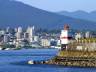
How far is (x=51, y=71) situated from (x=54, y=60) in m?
7.96

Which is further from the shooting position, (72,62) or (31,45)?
(31,45)

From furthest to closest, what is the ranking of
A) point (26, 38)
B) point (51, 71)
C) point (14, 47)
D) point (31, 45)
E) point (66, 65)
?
point (26, 38) < point (31, 45) < point (14, 47) < point (66, 65) < point (51, 71)

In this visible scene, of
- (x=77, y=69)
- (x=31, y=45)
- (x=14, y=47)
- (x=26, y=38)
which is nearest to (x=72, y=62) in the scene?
(x=77, y=69)

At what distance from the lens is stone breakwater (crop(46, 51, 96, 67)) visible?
48688 mm

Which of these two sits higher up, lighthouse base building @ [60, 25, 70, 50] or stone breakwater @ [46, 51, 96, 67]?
lighthouse base building @ [60, 25, 70, 50]

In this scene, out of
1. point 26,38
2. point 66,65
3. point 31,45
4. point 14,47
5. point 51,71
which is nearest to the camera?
point 51,71

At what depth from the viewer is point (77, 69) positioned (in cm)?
4503

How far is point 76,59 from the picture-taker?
5003 cm

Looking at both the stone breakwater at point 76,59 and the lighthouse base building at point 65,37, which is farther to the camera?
the lighthouse base building at point 65,37

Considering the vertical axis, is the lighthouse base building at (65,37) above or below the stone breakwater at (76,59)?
above

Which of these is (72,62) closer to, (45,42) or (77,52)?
(77,52)

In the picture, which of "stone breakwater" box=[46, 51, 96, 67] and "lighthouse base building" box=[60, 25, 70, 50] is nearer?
"stone breakwater" box=[46, 51, 96, 67]

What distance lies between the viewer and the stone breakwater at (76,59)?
160 feet

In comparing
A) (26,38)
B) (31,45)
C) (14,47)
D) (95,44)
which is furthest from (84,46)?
(26,38)
